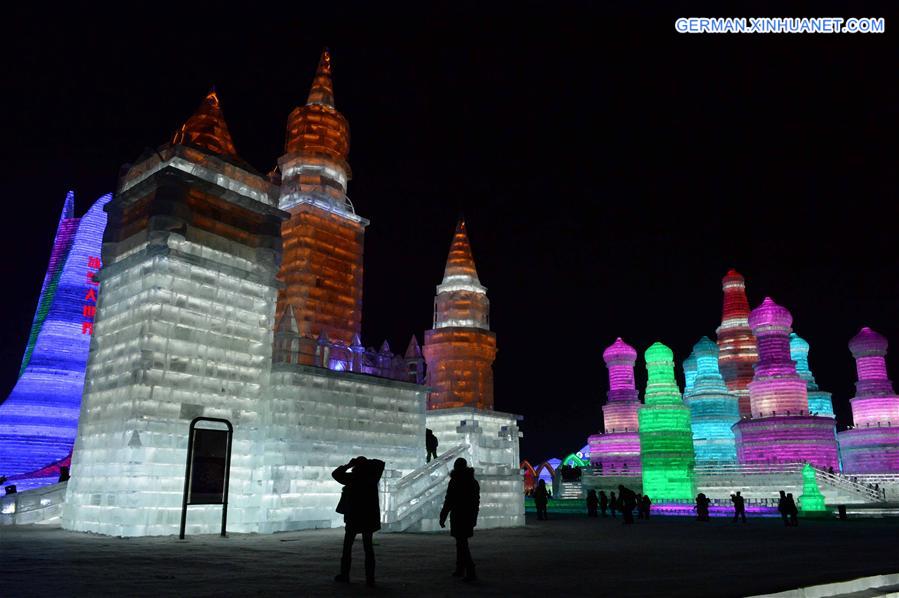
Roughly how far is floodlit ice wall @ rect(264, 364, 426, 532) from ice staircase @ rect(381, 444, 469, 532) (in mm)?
499

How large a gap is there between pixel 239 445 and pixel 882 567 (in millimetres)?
15085

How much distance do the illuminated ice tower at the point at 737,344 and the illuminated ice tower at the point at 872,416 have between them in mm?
11220

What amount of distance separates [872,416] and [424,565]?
67.6m

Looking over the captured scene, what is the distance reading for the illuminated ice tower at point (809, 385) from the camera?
7569 centimetres

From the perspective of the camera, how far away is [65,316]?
5375 cm

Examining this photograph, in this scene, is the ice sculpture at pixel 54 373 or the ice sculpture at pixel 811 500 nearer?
the ice sculpture at pixel 811 500

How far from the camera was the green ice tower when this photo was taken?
51.0 m

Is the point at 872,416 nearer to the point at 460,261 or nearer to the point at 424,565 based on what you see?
the point at 460,261

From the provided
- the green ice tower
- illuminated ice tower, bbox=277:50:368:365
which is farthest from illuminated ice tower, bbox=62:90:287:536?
the green ice tower

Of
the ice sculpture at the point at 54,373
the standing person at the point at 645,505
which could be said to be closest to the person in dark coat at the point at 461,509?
the standing person at the point at 645,505

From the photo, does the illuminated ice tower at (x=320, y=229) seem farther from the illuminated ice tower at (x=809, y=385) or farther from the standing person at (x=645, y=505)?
the illuminated ice tower at (x=809, y=385)

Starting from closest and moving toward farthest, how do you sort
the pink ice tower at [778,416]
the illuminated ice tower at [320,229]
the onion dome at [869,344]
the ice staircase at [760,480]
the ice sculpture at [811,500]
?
the illuminated ice tower at [320,229] < the ice sculpture at [811,500] < the ice staircase at [760,480] < the pink ice tower at [778,416] < the onion dome at [869,344]

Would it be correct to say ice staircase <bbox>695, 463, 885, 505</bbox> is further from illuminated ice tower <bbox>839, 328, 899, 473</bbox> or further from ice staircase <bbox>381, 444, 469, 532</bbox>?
ice staircase <bbox>381, 444, 469, 532</bbox>

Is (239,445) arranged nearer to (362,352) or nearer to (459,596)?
(362,352)
